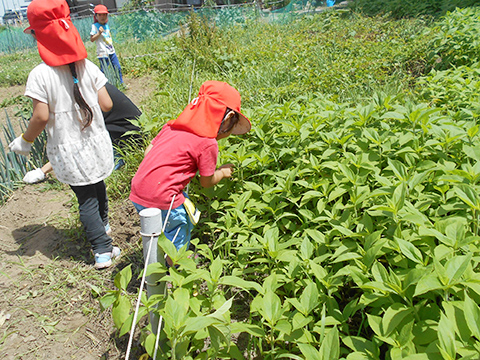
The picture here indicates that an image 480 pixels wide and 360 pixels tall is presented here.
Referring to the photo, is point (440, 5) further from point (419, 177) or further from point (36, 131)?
point (36, 131)

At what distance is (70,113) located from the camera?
239 centimetres

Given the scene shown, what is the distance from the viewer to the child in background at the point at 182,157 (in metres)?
2.07

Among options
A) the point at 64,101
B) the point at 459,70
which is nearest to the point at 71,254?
the point at 64,101

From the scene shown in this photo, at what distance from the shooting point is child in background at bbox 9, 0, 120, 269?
87.6 inches

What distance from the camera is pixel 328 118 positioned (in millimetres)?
2684

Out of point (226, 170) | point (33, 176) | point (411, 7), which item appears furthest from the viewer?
point (411, 7)

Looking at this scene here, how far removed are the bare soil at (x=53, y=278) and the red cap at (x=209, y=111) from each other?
3.59ft

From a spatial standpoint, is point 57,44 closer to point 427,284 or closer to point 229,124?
point 229,124

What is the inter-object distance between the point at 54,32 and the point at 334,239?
2.01 m

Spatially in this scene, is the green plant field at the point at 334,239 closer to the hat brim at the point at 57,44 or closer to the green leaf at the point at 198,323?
the green leaf at the point at 198,323

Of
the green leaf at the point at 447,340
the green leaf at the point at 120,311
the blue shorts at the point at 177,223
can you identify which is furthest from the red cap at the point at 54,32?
the green leaf at the point at 447,340

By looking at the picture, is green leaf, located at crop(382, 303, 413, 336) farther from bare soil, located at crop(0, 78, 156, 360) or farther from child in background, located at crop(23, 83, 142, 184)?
child in background, located at crop(23, 83, 142, 184)

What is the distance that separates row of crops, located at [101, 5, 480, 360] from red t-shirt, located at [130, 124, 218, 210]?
0.32 meters

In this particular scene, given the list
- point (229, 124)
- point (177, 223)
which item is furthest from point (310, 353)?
point (229, 124)
